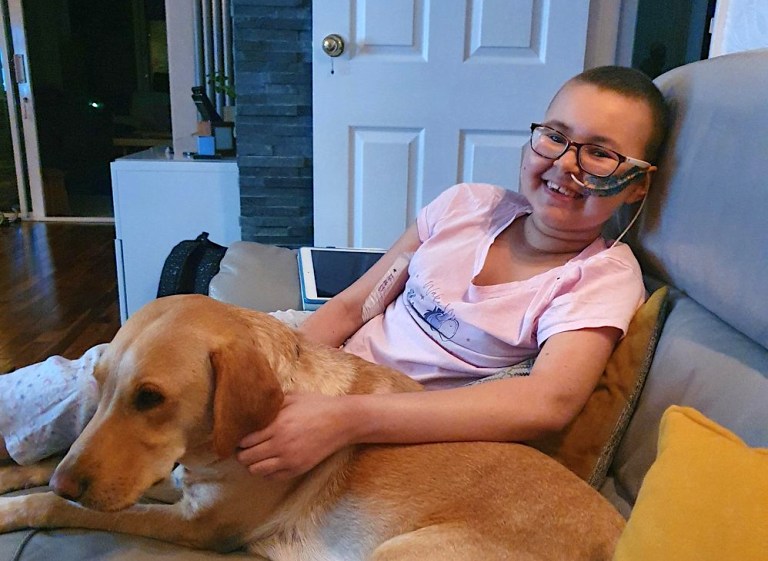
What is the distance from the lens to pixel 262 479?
1.14 metres

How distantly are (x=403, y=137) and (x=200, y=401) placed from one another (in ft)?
6.79

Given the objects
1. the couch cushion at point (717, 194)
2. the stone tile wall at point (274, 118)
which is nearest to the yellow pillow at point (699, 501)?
the couch cushion at point (717, 194)

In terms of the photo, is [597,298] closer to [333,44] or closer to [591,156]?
[591,156]

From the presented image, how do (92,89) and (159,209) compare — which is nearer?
(159,209)

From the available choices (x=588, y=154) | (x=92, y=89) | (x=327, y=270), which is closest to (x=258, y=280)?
(x=327, y=270)

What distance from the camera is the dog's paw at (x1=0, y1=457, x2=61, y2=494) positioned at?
50.4 inches

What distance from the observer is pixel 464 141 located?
9.55 ft

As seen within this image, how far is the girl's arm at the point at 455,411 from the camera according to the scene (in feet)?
3.56

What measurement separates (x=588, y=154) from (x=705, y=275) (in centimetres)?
32

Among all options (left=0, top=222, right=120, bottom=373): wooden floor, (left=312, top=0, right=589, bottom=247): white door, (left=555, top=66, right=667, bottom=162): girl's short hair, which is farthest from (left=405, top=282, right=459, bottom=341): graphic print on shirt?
(left=0, top=222, right=120, bottom=373): wooden floor

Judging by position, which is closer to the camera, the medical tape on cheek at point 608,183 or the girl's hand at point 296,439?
the girl's hand at point 296,439

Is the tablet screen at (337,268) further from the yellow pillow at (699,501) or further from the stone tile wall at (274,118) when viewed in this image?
the yellow pillow at (699,501)

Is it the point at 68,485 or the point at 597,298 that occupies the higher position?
the point at 597,298

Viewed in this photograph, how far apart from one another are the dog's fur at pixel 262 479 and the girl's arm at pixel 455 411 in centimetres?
3
